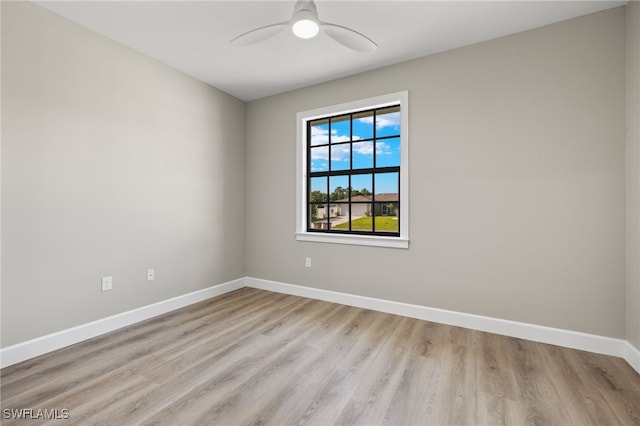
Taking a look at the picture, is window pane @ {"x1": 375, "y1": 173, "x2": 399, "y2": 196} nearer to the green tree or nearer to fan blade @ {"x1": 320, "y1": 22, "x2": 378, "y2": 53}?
the green tree

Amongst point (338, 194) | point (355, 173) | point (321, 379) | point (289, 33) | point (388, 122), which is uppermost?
point (289, 33)

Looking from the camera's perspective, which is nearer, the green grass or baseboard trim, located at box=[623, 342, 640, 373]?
baseboard trim, located at box=[623, 342, 640, 373]

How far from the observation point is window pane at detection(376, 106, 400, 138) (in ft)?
10.4

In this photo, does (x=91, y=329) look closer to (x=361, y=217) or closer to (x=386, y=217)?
(x=361, y=217)

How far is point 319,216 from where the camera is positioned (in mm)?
3738

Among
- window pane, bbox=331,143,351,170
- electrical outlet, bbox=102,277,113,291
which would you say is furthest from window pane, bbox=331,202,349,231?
electrical outlet, bbox=102,277,113,291

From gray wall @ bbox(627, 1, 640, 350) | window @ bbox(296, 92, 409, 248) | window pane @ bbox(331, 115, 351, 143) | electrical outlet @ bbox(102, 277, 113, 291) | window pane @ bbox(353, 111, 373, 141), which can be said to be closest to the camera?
gray wall @ bbox(627, 1, 640, 350)

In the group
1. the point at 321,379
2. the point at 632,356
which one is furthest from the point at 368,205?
the point at 632,356

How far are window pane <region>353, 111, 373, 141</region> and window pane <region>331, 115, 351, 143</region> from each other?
0.08m

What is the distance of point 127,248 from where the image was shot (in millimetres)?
2744

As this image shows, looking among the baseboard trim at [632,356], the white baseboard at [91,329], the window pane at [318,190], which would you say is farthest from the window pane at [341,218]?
the baseboard trim at [632,356]

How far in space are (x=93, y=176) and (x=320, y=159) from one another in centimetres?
236

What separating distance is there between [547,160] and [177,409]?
319cm

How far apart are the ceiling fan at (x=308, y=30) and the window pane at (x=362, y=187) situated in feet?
5.09
